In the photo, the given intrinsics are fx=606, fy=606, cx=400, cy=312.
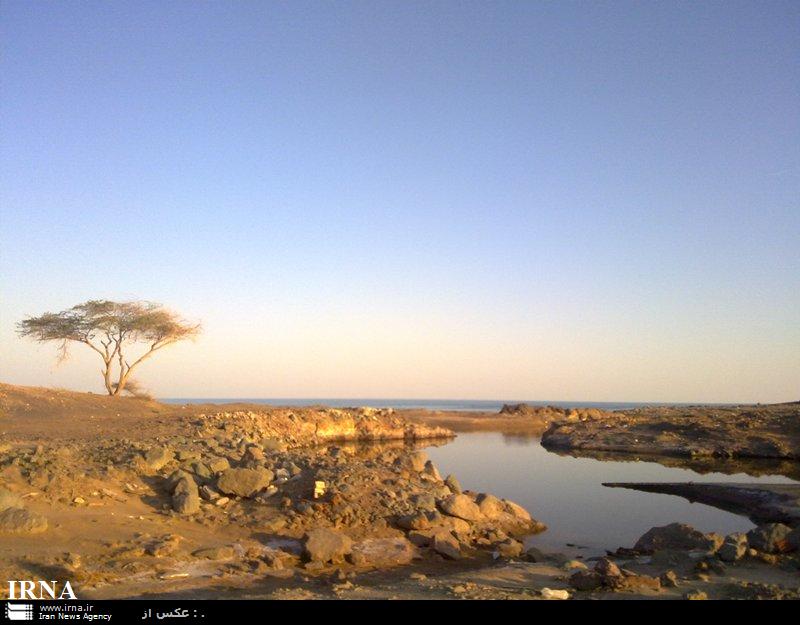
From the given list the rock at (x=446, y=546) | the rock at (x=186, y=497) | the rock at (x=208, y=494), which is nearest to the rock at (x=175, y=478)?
the rock at (x=186, y=497)

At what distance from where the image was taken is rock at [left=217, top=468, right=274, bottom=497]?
10781 millimetres

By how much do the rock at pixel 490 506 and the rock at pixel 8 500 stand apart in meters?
7.74

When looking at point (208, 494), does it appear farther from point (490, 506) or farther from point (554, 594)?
point (554, 594)

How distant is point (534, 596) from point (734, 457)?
24307 mm

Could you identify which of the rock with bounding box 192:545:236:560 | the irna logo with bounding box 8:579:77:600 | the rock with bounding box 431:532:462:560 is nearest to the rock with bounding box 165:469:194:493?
the rock with bounding box 192:545:236:560

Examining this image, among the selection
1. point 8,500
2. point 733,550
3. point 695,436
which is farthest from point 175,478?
point 695,436

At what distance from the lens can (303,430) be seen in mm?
29734

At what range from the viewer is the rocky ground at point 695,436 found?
26.8 m

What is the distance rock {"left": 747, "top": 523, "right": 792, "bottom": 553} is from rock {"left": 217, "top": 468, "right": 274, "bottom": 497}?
782cm

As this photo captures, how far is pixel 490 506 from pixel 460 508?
1.01m

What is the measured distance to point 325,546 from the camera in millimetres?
8664

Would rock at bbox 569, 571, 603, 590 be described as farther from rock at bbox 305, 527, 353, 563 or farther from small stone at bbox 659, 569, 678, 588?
rock at bbox 305, 527, 353, 563
